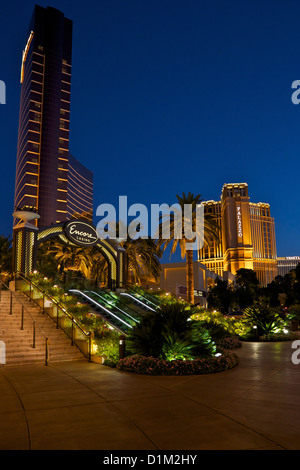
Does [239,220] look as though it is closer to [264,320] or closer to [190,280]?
[190,280]

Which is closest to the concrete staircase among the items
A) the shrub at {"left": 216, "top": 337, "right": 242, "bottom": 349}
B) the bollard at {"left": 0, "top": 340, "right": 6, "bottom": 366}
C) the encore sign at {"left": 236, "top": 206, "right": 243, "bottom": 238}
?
the bollard at {"left": 0, "top": 340, "right": 6, "bottom": 366}

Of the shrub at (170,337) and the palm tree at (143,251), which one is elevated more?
the palm tree at (143,251)

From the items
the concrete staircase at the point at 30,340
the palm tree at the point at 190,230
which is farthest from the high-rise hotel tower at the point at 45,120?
the concrete staircase at the point at 30,340

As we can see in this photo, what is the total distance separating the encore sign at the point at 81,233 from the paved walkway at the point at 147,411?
15.6 m

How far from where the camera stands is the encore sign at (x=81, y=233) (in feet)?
84.8

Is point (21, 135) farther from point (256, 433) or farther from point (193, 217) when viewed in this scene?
point (256, 433)

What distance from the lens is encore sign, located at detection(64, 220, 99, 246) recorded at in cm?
2584

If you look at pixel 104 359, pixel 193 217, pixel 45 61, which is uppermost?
pixel 45 61

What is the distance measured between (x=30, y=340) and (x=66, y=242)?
42.0 ft

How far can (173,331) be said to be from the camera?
12031 millimetres

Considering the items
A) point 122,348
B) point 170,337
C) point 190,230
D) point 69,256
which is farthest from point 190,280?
point 170,337

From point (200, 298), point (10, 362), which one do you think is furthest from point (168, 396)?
point (200, 298)

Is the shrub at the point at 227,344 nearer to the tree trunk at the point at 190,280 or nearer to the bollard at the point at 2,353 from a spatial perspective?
the bollard at the point at 2,353
